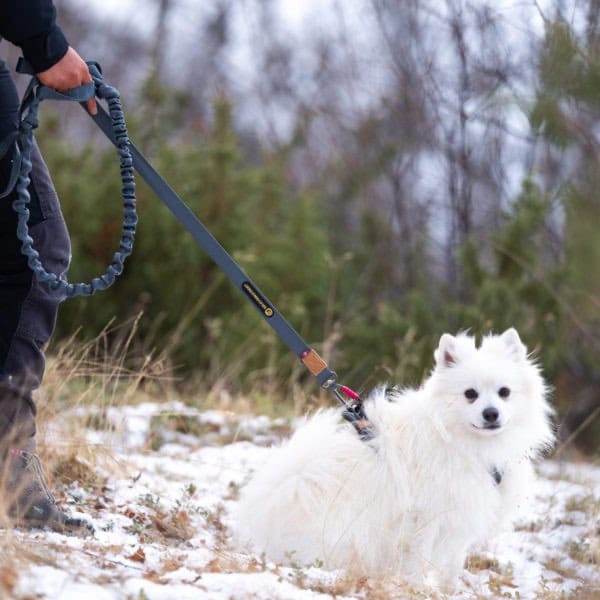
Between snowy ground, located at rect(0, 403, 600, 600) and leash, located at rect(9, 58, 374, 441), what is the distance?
69 centimetres

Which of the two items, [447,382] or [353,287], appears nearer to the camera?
[447,382]

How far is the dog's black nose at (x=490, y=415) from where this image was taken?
3.27 m

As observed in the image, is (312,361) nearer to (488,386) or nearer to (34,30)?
(488,386)

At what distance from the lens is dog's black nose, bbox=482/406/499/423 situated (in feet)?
10.7

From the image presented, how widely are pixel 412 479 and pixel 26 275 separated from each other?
1.54 meters

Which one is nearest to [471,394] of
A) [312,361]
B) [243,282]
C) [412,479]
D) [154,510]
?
[412,479]

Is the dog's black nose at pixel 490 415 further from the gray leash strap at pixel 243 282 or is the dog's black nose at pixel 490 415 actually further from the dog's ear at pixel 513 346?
the gray leash strap at pixel 243 282

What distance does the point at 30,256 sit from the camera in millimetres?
2789


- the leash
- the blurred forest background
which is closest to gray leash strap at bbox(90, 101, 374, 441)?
the leash

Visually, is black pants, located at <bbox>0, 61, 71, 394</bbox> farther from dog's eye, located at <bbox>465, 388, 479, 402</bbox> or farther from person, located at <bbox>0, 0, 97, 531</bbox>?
dog's eye, located at <bbox>465, 388, 479, 402</bbox>

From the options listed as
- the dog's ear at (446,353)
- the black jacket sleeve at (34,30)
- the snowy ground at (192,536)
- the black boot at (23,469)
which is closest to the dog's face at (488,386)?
the dog's ear at (446,353)

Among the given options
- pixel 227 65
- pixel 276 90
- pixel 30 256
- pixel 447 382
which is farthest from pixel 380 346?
pixel 227 65

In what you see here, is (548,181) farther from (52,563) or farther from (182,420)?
(52,563)

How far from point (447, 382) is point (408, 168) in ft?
19.8
